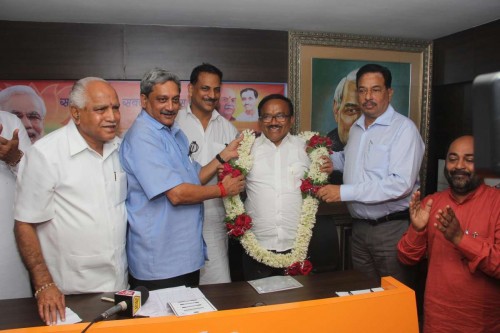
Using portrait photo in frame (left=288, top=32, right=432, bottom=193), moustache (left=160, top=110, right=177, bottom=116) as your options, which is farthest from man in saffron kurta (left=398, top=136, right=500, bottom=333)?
portrait photo in frame (left=288, top=32, right=432, bottom=193)

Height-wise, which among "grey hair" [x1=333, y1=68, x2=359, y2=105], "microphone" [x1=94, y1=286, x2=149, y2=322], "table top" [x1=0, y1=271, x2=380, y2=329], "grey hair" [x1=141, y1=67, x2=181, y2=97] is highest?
"grey hair" [x1=333, y1=68, x2=359, y2=105]

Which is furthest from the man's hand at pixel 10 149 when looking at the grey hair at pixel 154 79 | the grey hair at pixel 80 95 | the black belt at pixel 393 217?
the black belt at pixel 393 217

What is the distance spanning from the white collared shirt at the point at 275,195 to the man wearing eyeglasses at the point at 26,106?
222 centimetres

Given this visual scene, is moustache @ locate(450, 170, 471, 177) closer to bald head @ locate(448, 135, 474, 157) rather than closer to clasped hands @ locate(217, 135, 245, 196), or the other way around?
bald head @ locate(448, 135, 474, 157)

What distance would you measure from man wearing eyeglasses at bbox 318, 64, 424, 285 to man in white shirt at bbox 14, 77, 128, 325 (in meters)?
1.61

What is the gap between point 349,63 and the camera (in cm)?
451

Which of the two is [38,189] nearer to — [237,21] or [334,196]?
[334,196]

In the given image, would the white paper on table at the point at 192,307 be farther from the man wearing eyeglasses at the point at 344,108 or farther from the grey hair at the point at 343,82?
the grey hair at the point at 343,82

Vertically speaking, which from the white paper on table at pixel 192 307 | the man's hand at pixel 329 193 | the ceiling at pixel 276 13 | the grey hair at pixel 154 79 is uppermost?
the ceiling at pixel 276 13

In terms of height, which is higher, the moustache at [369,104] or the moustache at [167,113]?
the moustache at [369,104]

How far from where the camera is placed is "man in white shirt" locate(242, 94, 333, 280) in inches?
114

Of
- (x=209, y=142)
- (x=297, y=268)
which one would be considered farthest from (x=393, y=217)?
(x=209, y=142)

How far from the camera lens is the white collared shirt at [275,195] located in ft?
9.53

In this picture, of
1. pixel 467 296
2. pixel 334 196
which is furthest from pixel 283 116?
pixel 467 296
